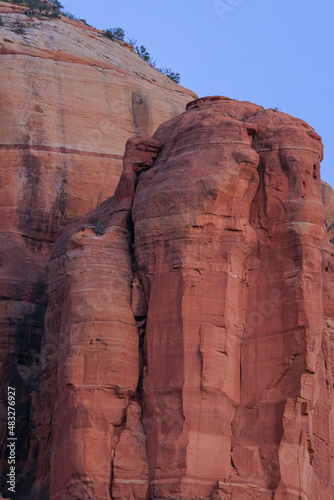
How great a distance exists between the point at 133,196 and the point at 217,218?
4.41 m

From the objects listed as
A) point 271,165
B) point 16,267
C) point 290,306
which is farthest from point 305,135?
point 16,267

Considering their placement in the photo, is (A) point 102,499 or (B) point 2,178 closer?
(A) point 102,499

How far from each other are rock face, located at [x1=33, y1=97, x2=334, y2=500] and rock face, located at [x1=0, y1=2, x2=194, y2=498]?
18.9ft

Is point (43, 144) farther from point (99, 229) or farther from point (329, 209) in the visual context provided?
point (329, 209)

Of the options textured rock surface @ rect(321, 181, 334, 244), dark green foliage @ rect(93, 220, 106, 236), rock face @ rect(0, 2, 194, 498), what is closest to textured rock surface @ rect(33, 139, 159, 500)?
dark green foliage @ rect(93, 220, 106, 236)

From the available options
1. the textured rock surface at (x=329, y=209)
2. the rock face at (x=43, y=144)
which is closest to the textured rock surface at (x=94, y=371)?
the rock face at (x=43, y=144)

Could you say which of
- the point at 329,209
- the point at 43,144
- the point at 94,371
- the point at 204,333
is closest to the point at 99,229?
the point at 94,371

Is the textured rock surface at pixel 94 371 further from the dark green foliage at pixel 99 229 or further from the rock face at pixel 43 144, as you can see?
the rock face at pixel 43 144

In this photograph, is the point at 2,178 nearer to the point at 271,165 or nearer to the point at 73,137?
the point at 73,137

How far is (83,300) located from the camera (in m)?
49.2

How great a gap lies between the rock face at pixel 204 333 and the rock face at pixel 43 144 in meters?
5.77

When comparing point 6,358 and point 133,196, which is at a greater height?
point 133,196

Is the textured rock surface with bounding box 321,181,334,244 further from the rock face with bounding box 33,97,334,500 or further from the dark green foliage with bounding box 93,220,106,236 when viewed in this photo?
the dark green foliage with bounding box 93,220,106,236

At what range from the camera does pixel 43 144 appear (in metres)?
62.7
